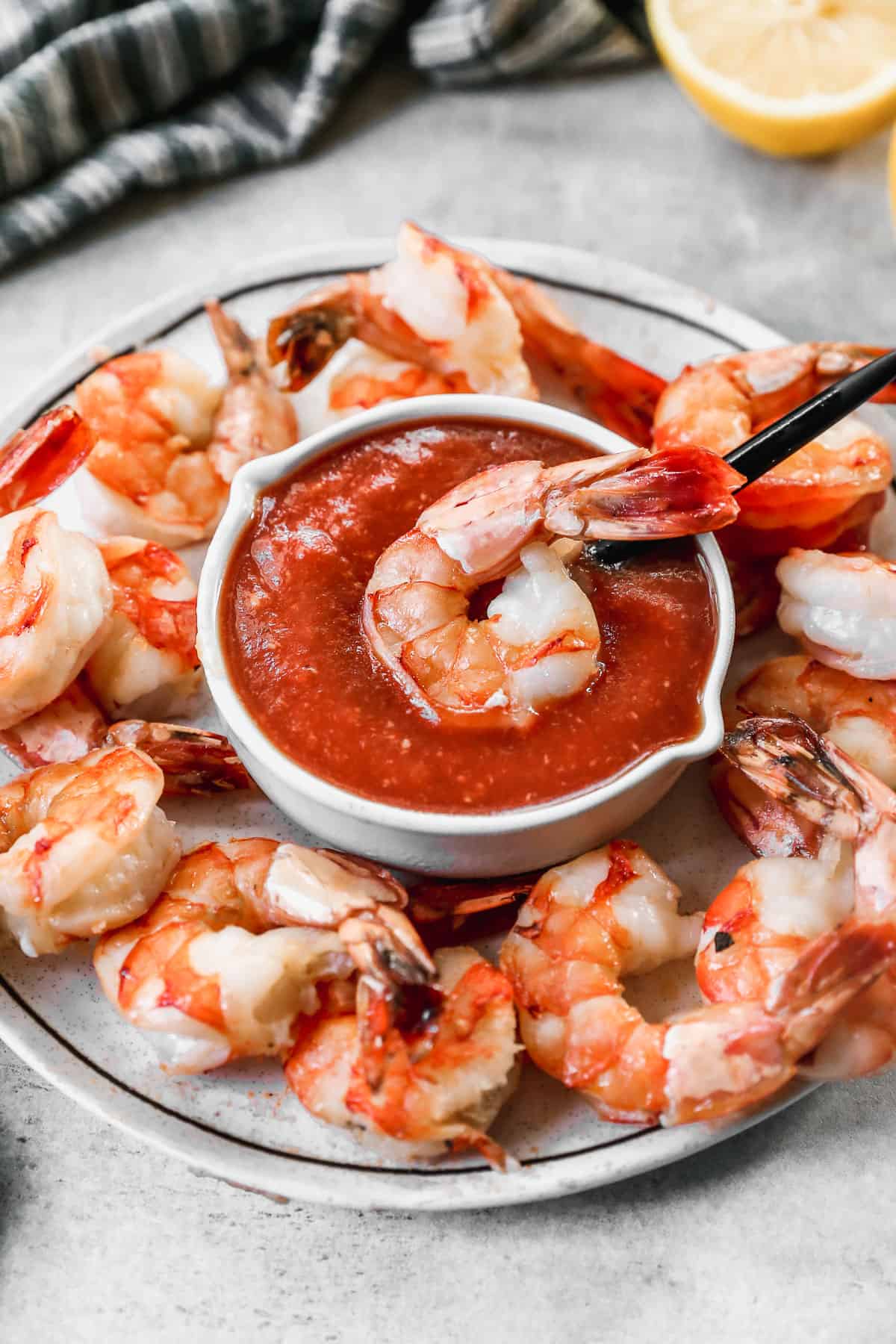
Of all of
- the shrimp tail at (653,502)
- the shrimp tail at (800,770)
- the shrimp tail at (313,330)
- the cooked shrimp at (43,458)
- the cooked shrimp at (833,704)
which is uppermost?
the cooked shrimp at (43,458)

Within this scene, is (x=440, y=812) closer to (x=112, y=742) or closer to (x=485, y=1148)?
(x=485, y=1148)

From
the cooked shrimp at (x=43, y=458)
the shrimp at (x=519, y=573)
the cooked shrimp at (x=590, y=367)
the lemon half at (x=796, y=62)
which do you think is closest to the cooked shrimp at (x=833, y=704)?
the shrimp at (x=519, y=573)

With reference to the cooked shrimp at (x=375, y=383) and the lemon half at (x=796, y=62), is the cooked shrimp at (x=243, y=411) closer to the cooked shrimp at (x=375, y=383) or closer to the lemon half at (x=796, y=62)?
the cooked shrimp at (x=375, y=383)

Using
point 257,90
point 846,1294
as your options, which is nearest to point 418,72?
point 257,90

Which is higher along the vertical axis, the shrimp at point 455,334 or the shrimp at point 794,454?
the shrimp at point 455,334

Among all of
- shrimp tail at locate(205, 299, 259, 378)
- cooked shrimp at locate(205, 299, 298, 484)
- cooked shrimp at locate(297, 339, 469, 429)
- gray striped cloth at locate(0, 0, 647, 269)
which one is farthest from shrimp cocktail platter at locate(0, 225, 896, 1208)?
gray striped cloth at locate(0, 0, 647, 269)

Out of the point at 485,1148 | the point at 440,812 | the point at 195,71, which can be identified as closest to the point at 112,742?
the point at 440,812
